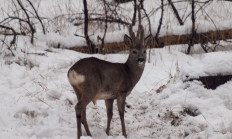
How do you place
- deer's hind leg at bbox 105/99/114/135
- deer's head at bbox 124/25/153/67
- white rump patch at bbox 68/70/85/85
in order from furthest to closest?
deer's head at bbox 124/25/153/67 < deer's hind leg at bbox 105/99/114/135 < white rump patch at bbox 68/70/85/85

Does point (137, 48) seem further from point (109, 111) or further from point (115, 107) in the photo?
point (115, 107)

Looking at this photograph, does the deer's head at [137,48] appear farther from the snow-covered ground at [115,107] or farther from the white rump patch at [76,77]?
the white rump patch at [76,77]

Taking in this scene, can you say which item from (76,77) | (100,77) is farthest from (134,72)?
(76,77)

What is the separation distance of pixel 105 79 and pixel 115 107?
1.28m

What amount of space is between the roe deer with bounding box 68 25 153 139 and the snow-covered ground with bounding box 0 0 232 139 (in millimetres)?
359

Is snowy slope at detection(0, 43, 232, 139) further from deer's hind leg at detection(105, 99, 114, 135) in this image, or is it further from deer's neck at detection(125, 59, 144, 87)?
deer's neck at detection(125, 59, 144, 87)

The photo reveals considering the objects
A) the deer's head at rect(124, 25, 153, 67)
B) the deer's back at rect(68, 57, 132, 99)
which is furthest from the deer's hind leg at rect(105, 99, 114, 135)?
the deer's head at rect(124, 25, 153, 67)

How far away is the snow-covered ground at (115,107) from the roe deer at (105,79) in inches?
14.1

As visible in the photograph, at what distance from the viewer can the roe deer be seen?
4.78 meters

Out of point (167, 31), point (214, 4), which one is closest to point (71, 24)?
point (167, 31)

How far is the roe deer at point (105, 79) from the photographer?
15.7 feet

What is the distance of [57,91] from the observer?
632 cm

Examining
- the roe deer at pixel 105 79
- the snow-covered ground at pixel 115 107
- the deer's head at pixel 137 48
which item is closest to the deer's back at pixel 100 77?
the roe deer at pixel 105 79

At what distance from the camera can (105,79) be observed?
16.7 feet
